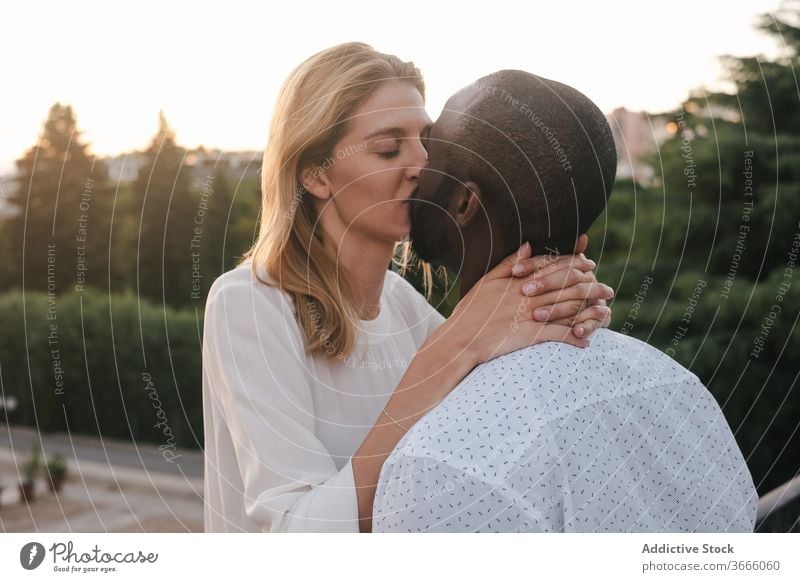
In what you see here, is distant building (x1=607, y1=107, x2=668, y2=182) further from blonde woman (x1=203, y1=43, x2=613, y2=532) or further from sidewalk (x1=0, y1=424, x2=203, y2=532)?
sidewalk (x1=0, y1=424, x2=203, y2=532)

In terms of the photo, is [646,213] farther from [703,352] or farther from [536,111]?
[536,111]

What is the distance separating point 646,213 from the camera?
389 centimetres

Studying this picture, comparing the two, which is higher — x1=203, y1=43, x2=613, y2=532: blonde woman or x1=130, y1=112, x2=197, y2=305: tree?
x1=203, y1=43, x2=613, y2=532: blonde woman

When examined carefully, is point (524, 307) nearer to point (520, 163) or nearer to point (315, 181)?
point (520, 163)

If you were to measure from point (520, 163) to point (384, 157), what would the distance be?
1.16 feet

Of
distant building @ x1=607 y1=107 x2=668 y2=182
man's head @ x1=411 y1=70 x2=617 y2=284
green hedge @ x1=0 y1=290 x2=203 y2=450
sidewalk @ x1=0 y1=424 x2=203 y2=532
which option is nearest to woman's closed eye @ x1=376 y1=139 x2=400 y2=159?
man's head @ x1=411 y1=70 x2=617 y2=284

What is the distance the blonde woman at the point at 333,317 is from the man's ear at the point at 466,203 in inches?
3.1

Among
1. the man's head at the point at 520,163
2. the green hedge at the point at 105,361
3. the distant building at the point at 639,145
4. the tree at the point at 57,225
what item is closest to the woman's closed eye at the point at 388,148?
the man's head at the point at 520,163

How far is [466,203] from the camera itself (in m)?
0.98

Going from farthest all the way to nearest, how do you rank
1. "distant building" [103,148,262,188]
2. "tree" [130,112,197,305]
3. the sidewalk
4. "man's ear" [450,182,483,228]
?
the sidewalk < "tree" [130,112,197,305] < "distant building" [103,148,262,188] < "man's ear" [450,182,483,228]

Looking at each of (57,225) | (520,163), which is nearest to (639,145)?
(520,163)

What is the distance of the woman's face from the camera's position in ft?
3.97

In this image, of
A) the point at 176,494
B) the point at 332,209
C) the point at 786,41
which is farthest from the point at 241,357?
the point at 176,494
